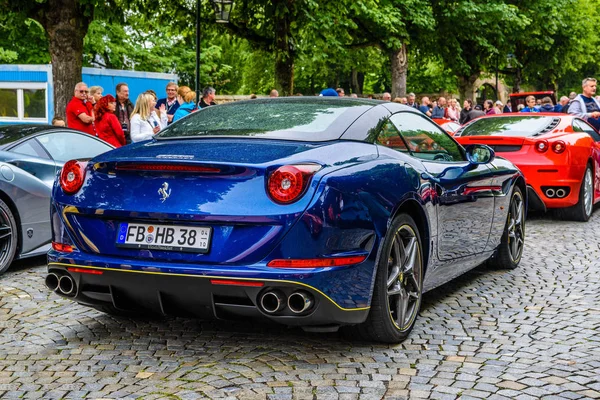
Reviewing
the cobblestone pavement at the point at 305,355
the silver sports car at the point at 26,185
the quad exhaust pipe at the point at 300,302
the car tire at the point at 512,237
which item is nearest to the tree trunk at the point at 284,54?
the silver sports car at the point at 26,185

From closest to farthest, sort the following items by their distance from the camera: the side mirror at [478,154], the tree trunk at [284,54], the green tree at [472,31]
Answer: the side mirror at [478,154]
the tree trunk at [284,54]
the green tree at [472,31]

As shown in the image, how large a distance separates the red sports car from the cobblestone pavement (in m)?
4.41

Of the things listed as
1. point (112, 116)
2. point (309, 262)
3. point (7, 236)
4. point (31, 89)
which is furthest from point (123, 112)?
point (31, 89)

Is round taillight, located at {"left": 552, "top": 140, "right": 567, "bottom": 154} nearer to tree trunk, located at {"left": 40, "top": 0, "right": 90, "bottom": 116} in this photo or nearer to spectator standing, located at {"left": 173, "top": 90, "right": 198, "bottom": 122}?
spectator standing, located at {"left": 173, "top": 90, "right": 198, "bottom": 122}

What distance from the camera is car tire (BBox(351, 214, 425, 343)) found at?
4605 mm

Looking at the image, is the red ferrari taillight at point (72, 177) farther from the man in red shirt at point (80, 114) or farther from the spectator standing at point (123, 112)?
the spectator standing at point (123, 112)

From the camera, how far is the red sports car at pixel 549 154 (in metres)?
10.6

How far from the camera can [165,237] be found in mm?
4285

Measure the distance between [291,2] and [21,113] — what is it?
10578mm

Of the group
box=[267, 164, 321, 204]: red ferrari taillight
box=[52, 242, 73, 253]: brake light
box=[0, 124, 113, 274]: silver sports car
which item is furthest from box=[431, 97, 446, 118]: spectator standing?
box=[267, 164, 321, 204]: red ferrari taillight

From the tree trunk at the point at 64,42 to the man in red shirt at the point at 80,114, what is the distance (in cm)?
366

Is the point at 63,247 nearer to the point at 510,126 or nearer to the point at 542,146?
the point at 542,146

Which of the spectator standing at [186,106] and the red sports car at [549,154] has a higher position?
the spectator standing at [186,106]

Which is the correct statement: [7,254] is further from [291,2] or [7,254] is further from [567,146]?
[291,2]
